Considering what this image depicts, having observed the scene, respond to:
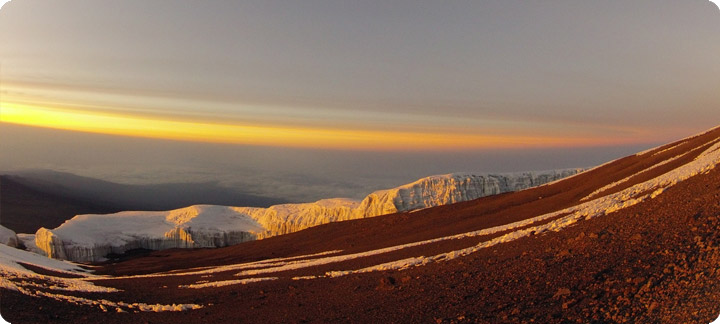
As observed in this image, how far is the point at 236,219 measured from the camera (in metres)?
89.5

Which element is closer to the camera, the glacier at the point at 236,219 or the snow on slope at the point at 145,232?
the glacier at the point at 236,219

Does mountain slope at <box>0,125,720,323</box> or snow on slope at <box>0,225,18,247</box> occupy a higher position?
mountain slope at <box>0,125,720,323</box>

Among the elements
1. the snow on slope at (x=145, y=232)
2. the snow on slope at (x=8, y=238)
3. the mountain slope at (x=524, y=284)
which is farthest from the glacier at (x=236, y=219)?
the mountain slope at (x=524, y=284)

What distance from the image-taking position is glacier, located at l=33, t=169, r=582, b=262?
6962 cm

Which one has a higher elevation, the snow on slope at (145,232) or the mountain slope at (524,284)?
the mountain slope at (524,284)

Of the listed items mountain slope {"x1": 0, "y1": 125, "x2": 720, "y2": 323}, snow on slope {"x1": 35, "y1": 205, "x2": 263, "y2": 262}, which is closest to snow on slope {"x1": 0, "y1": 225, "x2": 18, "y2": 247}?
snow on slope {"x1": 35, "y1": 205, "x2": 263, "y2": 262}

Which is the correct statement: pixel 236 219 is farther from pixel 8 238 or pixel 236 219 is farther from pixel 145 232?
pixel 8 238

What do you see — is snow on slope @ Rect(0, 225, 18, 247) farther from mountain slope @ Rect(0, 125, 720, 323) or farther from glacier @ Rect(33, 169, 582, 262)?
mountain slope @ Rect(0, 125, 720, 323)

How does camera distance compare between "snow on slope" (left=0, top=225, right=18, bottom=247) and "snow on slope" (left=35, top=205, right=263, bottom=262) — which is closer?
"snow on slope" (left=0, top=225, right=18, bottom=247)

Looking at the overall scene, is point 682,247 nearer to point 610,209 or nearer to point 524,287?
point 524,287

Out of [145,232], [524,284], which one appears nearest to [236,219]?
[145,232]

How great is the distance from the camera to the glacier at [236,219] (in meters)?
69.6

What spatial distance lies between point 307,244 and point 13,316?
43.6 meters

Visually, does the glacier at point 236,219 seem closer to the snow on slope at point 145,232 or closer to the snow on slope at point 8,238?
the snow on slope at point 145,232
